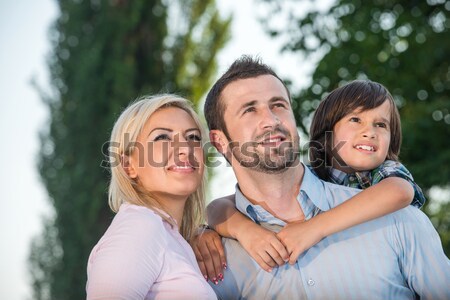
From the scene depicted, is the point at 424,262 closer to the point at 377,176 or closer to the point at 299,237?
the point at 299,237

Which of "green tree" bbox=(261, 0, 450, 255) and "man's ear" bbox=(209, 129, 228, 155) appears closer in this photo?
"man's ear" bbox=(209, 129, 228, 155)

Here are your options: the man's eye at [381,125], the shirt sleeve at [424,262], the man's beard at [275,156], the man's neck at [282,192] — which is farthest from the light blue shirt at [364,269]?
the man's eye at [381,125]

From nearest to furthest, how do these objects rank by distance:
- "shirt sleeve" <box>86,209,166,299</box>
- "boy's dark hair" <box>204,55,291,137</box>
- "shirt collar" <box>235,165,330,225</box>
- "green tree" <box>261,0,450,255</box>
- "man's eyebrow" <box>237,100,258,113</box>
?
"shirt sleeve" <box>86,209,166,299</box> < "shirt collar" <box>235,165,330,225</box> < "man's eyebrow" <box>237,100,258,113</box> < "boy's dark hair" <box>204,55,291,137</box> < "green tree" <box>261,0,450,255</box>

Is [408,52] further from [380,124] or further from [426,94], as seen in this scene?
[380,124]

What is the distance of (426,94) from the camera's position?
26.6ft

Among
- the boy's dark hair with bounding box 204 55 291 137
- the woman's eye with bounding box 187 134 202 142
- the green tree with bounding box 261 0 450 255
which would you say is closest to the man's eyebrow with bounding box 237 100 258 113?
the boy's dark hair with bounding box 204 55 291 137

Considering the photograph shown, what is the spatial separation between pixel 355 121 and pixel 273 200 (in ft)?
2.29

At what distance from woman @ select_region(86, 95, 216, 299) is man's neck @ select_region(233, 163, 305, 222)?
319 mm

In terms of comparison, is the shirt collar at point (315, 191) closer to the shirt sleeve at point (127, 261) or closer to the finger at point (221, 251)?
the finger at point (221, 251)

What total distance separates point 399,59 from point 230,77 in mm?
5489

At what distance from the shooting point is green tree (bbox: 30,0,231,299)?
39.5ft

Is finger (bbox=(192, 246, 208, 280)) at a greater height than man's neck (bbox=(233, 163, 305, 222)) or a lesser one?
lesser

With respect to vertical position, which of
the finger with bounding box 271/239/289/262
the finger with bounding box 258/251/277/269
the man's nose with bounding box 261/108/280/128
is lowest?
the finger with bounding box 258/251/277/269

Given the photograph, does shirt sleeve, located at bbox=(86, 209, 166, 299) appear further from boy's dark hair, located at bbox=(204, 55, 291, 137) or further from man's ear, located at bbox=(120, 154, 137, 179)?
boy's dark hair, located at bbox=(204, 55, 291, 137)
